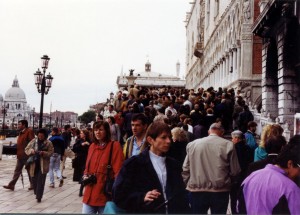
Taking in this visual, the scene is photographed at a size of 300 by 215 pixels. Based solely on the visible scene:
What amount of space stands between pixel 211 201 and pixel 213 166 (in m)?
0.42

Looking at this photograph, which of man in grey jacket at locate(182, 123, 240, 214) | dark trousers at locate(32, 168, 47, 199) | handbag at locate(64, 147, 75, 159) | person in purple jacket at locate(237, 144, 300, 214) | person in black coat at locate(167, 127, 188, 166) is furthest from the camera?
handbag at locate(64, 147, 75, 159)

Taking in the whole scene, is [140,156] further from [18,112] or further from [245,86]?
[18,112]

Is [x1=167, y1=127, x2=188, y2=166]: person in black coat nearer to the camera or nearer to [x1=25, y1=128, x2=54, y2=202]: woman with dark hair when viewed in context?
the camera

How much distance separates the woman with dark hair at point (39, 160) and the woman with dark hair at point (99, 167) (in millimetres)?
5370

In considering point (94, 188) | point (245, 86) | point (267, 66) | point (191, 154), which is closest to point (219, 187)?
point (191, 154)

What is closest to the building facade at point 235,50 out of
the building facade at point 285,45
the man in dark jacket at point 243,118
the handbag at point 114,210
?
the building facade at point 285,45

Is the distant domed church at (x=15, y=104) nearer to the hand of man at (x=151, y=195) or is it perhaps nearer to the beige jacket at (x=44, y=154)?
the beige jacket at (x=44, y=154)

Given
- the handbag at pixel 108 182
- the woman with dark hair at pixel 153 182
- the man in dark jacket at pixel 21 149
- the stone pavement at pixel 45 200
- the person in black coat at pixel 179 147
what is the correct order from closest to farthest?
the woman with dark hair at pixel 153 182
the handbag at pixel 108 182
the person in black coat at pixel 179 147
the stone pavement at pixel 45 200
the man in dark jacket at pixel 21 149

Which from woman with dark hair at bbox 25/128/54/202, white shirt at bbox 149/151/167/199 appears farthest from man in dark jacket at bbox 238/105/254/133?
white shirt at bbox 149/151/167/199

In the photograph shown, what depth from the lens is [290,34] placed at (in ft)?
60.6

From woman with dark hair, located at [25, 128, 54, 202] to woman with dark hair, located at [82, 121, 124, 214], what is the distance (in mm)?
5370

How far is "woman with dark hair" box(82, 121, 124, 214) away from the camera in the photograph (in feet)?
20.2

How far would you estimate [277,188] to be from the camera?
14.0ft

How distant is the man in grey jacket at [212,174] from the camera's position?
6.39 m
